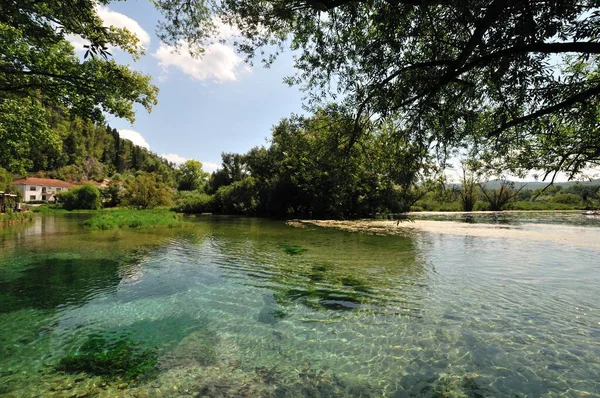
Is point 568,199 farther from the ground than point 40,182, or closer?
closer

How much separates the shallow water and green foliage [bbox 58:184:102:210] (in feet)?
194

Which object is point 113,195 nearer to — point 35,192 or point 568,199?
point 35,192

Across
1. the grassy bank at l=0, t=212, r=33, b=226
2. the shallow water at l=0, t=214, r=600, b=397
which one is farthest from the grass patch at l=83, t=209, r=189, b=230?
the shallow water at l=0, t=214, r=600, b=397

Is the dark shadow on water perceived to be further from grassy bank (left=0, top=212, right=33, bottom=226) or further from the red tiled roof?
the red tiled roof

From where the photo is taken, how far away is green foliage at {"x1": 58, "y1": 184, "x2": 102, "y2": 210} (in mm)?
64438

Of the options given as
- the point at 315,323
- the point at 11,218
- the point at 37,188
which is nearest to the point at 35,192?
the point at 37,188

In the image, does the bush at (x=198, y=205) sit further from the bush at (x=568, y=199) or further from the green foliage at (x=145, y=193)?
the bush at (x=568, y=199)

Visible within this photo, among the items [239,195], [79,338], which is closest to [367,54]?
[79,338]

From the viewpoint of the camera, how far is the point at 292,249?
17.0 metres

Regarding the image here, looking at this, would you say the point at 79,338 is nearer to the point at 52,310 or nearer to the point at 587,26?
the point at 52,310

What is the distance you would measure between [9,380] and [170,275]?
6893 mm

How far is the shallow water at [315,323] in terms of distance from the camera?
4836 millimetres

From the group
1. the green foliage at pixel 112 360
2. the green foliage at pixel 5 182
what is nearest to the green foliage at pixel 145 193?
the green foliage at pixel 5 182

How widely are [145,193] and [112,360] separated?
55432mm
